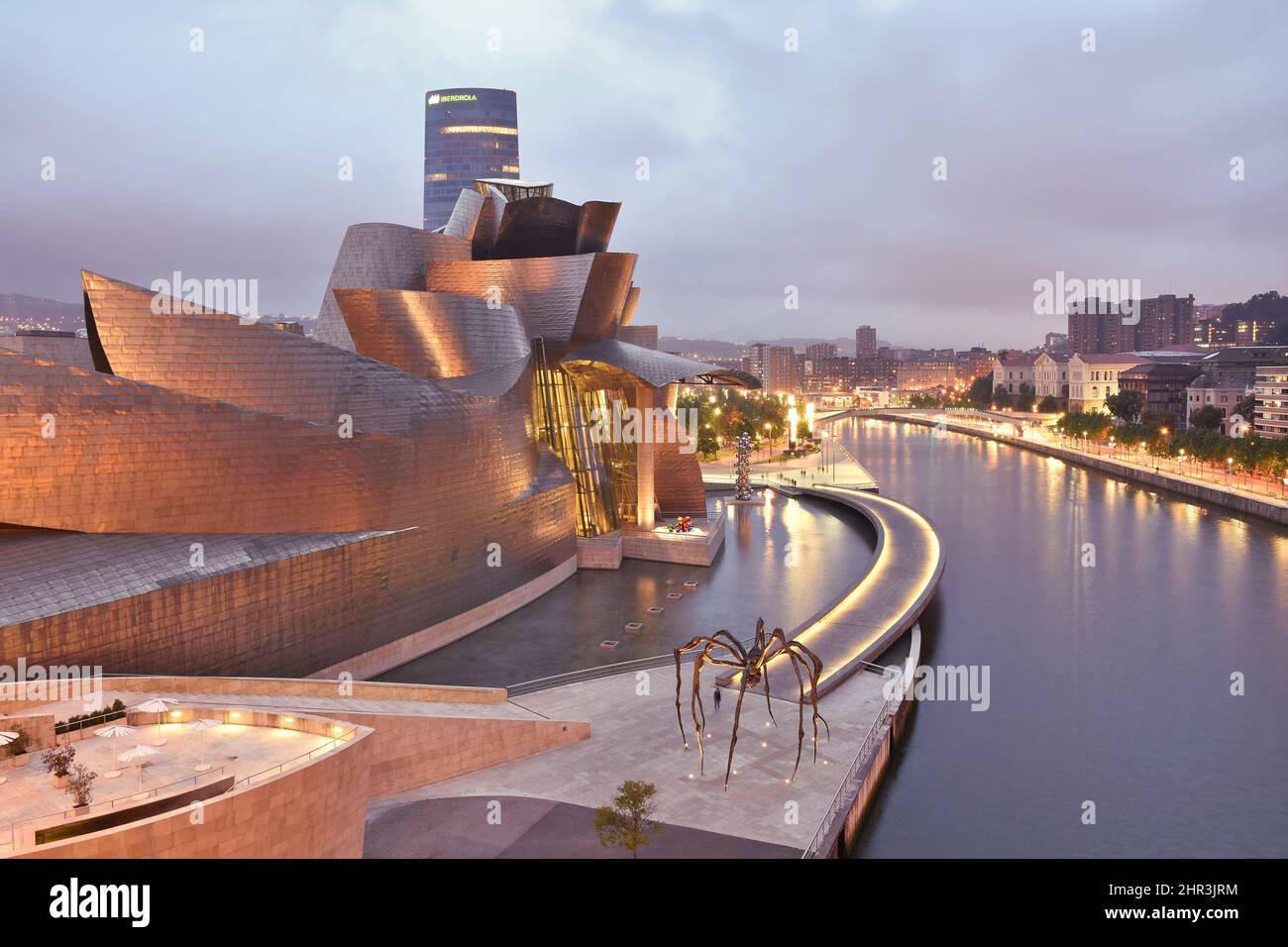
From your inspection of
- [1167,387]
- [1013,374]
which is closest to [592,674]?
[1167,387]

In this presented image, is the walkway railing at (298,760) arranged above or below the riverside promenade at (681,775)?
above

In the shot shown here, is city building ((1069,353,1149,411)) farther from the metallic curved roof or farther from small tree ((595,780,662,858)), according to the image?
small tree ((595,780,662,858))

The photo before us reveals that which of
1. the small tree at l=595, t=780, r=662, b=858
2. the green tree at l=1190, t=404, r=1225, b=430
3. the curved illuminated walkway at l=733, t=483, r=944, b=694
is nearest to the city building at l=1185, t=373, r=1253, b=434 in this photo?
the green tree at l=1190, t=404, r=1225, b=430

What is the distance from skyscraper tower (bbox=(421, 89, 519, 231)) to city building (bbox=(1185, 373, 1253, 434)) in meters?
111

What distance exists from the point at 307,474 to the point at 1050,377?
463 ft

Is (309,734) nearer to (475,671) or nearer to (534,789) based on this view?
(534,789)

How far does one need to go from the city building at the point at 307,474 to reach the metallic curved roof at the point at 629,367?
0.23 m

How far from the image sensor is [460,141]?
150250 millimetres

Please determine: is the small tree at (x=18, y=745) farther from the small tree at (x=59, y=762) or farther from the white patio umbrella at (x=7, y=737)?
the small tree at (x=59, y=762)

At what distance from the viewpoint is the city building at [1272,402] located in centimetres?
7081

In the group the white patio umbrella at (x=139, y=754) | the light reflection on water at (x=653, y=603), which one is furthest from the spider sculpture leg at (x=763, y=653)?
the white patio umbrella at (x=139, y=754)

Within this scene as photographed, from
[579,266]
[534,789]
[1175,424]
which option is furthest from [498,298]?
[1175,424]

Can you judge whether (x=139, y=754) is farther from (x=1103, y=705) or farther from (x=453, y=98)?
(x=453, y=98)

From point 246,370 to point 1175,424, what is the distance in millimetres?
96774
